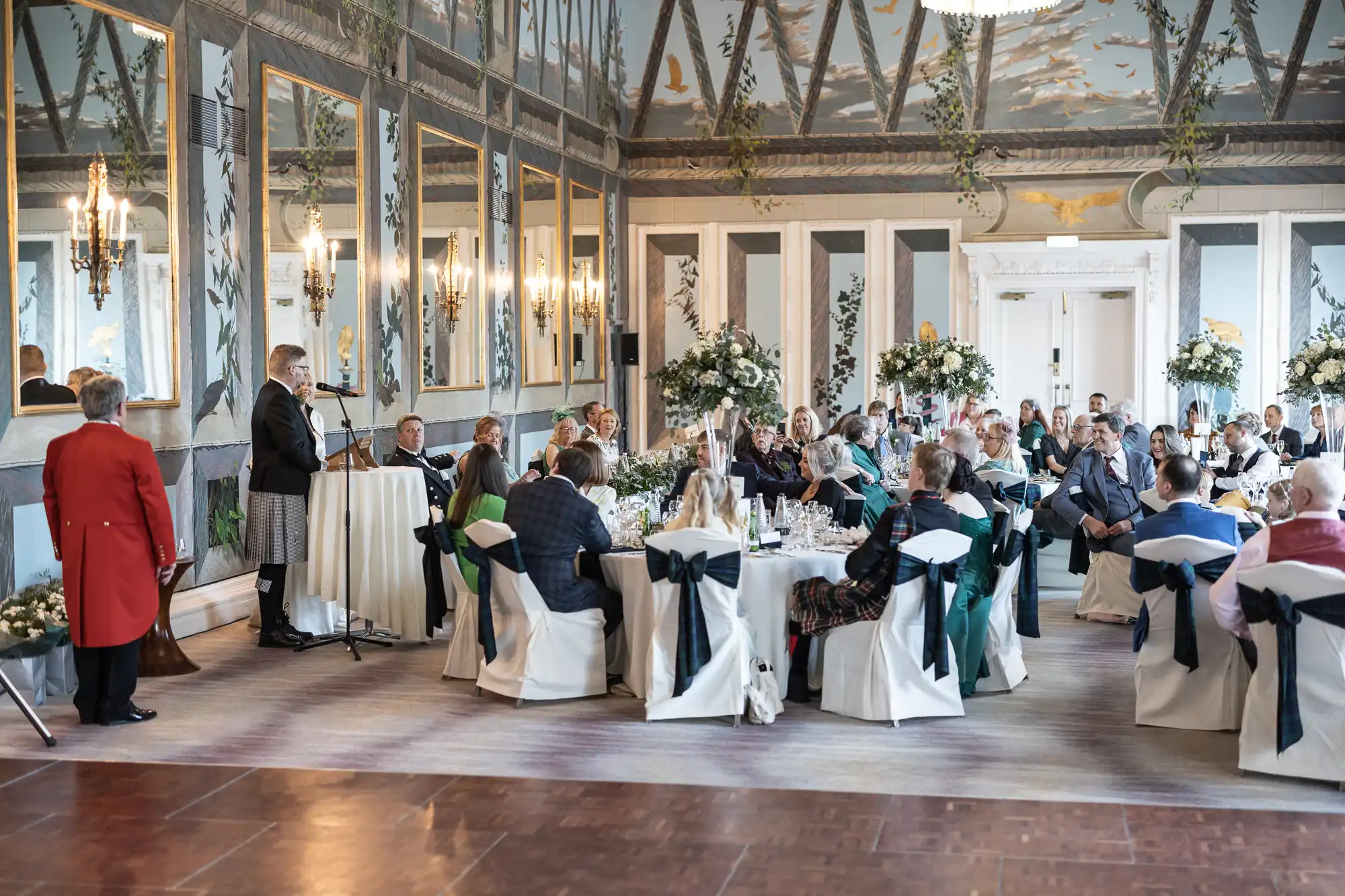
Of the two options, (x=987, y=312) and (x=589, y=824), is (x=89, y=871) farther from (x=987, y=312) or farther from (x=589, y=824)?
(x=987, y=312)

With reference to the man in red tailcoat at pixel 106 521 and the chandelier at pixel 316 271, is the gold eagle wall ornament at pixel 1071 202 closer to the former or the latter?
the chandelier at pixel 316 271

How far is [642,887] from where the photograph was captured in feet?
13.5

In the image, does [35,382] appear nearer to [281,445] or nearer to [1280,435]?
[281,445]

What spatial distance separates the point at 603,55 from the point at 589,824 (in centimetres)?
1219

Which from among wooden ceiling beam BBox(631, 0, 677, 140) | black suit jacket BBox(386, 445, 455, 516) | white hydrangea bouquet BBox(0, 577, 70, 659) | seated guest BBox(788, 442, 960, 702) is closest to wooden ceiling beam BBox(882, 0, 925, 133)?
wooden ceiling beam BBox(631, 0, 677, 140)

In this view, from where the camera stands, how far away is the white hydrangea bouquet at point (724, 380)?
29.8 ft

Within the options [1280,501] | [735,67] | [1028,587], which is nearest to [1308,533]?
[1280,501]

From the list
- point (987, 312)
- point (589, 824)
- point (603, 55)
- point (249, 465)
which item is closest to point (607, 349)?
point (603, 55)

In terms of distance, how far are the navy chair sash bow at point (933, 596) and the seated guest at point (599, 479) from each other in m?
1.44

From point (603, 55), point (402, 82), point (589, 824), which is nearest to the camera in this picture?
point (589, 824)

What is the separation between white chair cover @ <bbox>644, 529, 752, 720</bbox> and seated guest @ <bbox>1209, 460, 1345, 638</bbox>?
1972 millimetres

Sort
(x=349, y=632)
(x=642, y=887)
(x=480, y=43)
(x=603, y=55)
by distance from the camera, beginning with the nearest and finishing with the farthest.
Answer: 1. (x=642, y=887)
2. (x=349, y=632)
3. (x=480, y=43)
4. (x=603, y=55)

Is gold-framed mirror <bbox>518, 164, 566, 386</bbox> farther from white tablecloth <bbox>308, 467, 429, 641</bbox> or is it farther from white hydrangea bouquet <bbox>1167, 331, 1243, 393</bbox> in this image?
white hydrangea bouquet <bbox>1167, 331, 1243, 393</bbox>

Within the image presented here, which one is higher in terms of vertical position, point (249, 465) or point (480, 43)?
point (480, 43)
